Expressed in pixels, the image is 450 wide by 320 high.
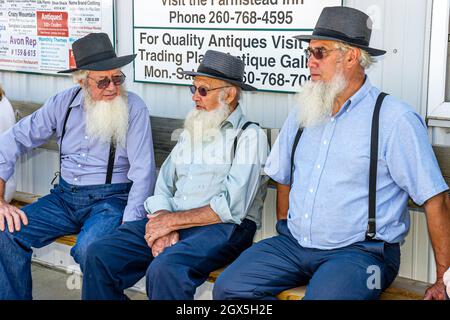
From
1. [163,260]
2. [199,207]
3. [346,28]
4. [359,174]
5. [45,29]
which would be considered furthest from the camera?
[45,29]

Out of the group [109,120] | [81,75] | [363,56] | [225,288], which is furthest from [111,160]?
[363,56]

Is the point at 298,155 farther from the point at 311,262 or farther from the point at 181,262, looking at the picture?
the point at 181,262

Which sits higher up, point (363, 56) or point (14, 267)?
point (363, 56)

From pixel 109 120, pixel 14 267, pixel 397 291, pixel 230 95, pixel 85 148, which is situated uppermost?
pixel 230 95

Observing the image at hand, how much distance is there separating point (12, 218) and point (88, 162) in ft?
1.85

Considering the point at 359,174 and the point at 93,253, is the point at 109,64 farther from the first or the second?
the point at 359,174

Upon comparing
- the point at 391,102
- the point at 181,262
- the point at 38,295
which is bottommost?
the point at 38,295

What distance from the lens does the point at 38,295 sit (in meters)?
5.24

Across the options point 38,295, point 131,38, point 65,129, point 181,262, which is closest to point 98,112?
point 65,129

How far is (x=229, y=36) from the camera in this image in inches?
177

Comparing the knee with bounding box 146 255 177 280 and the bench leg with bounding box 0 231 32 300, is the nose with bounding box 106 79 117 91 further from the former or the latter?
the knee with bounding box 146 255 177 280

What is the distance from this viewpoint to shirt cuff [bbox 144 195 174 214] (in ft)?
13.6

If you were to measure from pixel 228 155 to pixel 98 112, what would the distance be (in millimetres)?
924

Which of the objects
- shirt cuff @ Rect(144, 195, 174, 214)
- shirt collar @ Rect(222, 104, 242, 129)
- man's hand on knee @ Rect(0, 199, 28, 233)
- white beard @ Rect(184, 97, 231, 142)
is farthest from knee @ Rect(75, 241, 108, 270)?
shirt collar @ Rect(222, 104, 242, 129)
